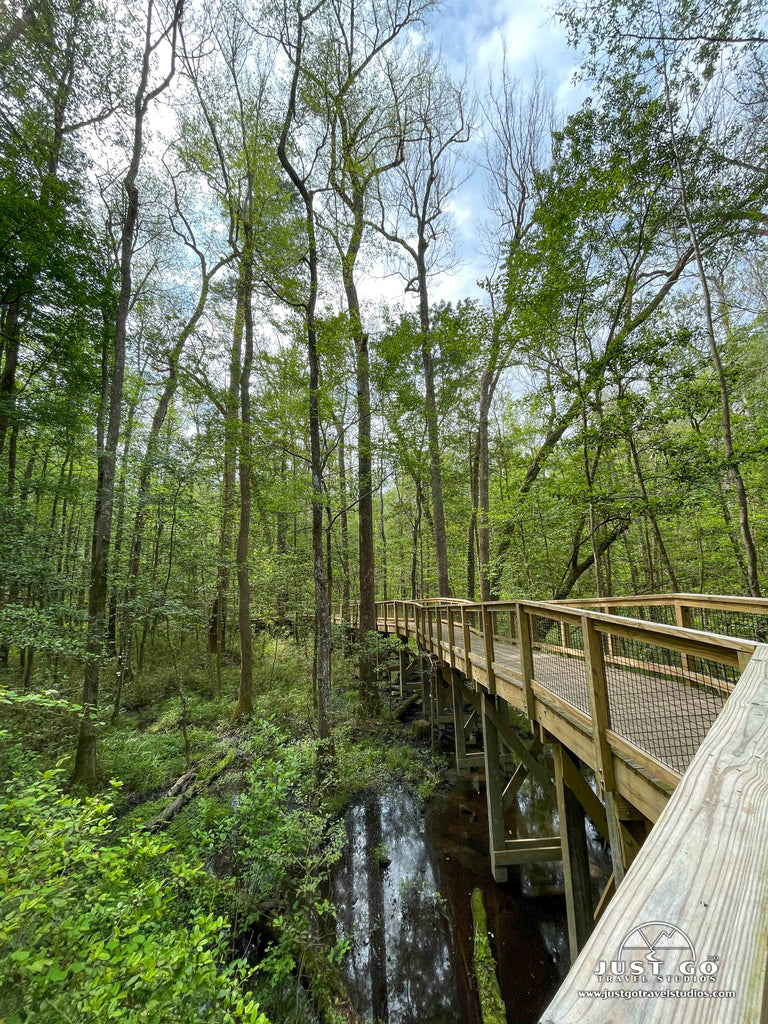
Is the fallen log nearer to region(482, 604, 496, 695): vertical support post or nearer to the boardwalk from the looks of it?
the boardwalk

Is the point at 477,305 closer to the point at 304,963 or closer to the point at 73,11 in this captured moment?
Answer: the point at 73,11

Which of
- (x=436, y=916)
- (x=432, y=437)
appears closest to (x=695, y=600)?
(x=436, y=916)

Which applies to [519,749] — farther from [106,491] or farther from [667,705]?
[106,491]

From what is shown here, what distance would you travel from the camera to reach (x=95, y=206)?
27.3 feet

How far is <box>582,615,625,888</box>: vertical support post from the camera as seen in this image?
8.80ft

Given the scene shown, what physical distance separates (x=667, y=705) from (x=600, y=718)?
990 millimetres

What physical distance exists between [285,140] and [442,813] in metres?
12.2

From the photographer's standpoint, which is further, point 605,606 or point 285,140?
point 285,140

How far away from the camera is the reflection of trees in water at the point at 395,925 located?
3916mm

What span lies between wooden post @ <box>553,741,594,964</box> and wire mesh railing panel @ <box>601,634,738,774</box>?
0.89 metres

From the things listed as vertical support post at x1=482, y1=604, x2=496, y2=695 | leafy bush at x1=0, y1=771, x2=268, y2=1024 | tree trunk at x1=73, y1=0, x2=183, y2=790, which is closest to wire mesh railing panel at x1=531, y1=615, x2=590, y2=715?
vertical support post at x1=482, y1=604, x2=496, y2=695

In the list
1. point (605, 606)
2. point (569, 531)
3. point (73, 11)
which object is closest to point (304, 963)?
point (605, 606)

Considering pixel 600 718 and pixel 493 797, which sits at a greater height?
pixel 600 718

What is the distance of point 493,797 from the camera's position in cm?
526
